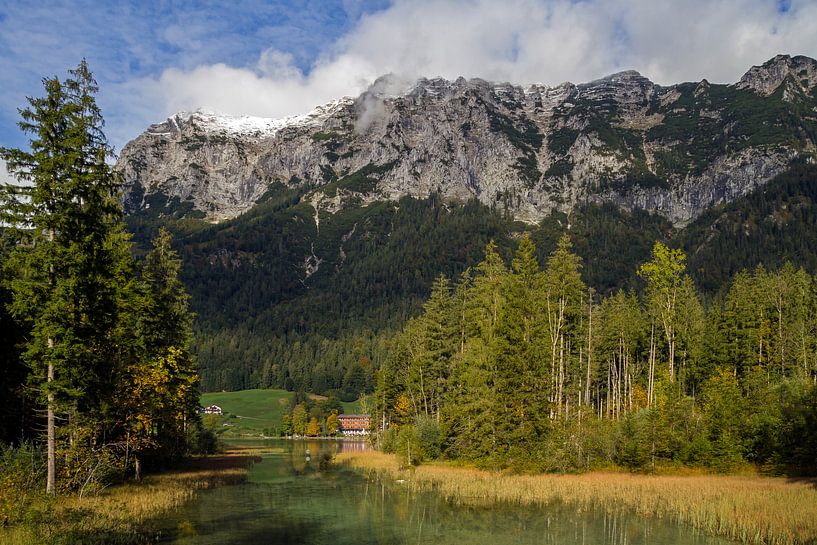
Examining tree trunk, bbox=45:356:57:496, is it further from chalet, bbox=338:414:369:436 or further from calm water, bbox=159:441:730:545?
chalet, bbox=338:414:369:436

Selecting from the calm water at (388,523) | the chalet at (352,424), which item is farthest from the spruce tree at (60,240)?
the chalet at (352,424)

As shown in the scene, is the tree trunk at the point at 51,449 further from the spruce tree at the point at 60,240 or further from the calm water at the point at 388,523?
the calm water at the point at 388,523

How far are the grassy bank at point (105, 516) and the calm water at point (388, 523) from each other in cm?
136

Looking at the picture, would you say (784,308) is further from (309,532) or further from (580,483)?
(309,532)

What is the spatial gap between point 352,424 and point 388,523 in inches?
6715

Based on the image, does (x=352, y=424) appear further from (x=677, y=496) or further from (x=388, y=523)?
(x=388, y=523)

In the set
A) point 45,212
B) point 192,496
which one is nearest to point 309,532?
point 192,496

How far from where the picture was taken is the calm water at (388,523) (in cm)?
2684

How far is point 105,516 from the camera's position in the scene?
87.9ft

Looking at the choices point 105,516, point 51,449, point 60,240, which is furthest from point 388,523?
point 60,240

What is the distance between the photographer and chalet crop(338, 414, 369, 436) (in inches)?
7692

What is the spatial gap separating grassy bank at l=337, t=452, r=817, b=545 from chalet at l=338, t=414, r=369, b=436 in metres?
148

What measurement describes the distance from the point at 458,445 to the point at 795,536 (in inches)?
1325

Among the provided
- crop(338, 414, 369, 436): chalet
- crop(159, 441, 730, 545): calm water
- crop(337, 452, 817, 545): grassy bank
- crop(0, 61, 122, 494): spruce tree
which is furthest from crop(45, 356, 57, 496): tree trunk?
crop(338, 414, 369, 436): chalet
